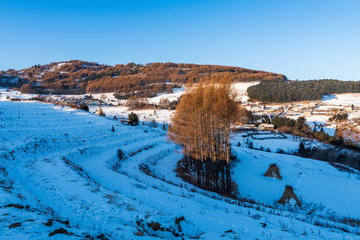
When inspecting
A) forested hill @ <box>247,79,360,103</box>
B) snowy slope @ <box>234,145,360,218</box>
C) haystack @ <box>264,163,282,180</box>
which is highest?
forested hill @ <box>247,79,360,103</box>

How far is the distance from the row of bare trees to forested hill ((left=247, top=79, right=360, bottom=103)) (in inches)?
3716

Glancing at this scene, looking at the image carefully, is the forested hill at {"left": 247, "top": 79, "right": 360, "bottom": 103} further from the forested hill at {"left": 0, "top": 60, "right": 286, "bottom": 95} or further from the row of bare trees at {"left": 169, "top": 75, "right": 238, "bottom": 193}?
the row of bare trees at {"left": 169, "top": 75, "right": 238, "bottom": 193}

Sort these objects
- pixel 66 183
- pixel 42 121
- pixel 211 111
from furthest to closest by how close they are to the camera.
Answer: pixel 42 121 < pixel 211 111 < pixel 66 183

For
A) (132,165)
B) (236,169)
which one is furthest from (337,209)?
(132,165)

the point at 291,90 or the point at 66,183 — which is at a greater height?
the point at 291,90

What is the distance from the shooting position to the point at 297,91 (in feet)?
331

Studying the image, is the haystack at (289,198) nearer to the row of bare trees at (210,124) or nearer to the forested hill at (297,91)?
the row of bare trees at (210,124)

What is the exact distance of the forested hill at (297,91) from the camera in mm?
98944

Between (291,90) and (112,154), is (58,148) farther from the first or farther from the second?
(291,90)

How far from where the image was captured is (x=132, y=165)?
15938 mm

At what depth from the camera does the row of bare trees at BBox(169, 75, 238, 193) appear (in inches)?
467

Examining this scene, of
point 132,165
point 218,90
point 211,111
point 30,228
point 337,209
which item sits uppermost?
point 218,90

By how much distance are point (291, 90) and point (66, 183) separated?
374 feet

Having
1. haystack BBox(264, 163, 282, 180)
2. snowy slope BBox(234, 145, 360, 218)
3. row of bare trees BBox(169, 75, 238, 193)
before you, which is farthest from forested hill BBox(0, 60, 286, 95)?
row of bare trees BBox(169, 75, 238, 193)
